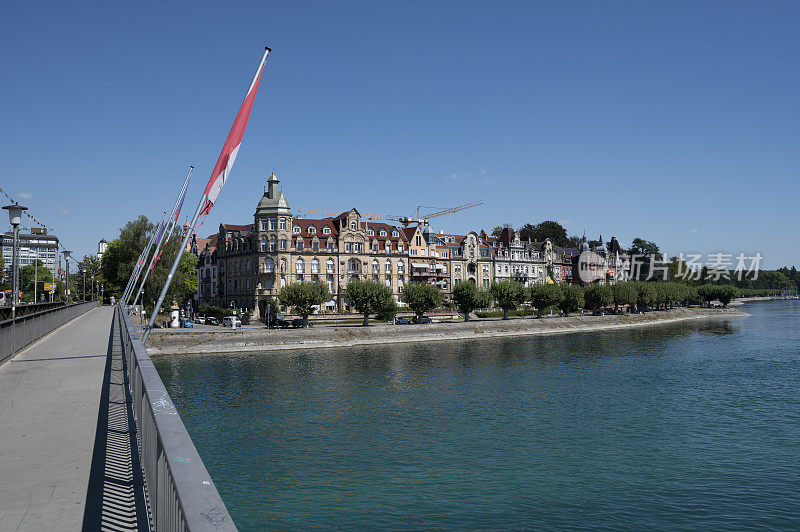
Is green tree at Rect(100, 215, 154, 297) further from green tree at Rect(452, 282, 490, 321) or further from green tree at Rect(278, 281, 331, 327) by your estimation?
green tree at Rect(452, 282, 490, 321)

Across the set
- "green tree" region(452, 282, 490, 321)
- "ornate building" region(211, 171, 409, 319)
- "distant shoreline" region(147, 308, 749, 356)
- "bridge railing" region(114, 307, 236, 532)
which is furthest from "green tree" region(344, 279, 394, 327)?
"bridge railing" region(114, 307, 236, 532)

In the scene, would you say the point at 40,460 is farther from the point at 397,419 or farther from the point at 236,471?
the point at 397,419

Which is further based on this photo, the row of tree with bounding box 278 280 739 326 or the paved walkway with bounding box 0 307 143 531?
the row of tree with bounding box 278 280 739 326

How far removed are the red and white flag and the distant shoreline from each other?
51.2 meters

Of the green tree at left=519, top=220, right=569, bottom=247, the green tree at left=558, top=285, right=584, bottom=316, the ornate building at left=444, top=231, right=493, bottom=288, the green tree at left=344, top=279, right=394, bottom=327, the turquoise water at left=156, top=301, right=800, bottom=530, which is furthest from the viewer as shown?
the green tree at left=519, top=220, right=569, bottom=247

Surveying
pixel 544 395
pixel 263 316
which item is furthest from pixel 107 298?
pixel 544 395

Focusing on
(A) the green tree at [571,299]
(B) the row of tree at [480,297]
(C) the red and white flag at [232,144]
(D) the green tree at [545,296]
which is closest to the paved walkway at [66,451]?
(C) the red and white flag at [232,144]

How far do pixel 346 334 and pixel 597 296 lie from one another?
6375 centimetres

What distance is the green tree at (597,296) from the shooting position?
4798 inches

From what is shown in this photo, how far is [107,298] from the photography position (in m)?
166

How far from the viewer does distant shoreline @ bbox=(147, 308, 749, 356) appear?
67.7m

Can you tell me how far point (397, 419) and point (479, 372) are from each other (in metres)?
19.8

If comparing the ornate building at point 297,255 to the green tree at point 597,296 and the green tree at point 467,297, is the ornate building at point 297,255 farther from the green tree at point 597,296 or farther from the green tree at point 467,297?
the green tree at point 597,296

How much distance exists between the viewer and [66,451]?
1063 centimetres
